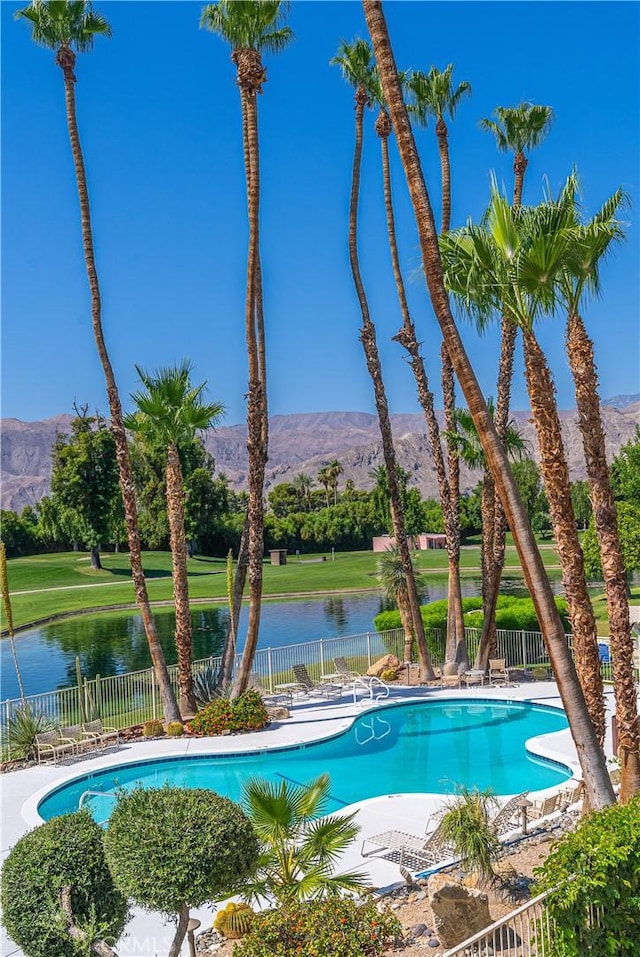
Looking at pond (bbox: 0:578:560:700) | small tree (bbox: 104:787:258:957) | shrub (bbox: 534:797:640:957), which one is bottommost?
pond (bbox: 0:578:560:700)

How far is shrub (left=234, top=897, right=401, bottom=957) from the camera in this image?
20.5 ft

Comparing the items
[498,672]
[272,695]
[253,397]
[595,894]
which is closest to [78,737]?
[272,695]

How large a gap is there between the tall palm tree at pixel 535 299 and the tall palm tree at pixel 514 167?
7906mm

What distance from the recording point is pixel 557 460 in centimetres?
1000

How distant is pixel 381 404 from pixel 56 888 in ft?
53.2

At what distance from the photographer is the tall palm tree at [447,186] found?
66.2 feet

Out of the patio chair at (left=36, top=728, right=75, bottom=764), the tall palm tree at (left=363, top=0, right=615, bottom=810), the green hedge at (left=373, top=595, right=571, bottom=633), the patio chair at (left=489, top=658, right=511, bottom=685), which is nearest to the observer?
the tall palm tree at (left=363, top=0, right=615, bottom=810)

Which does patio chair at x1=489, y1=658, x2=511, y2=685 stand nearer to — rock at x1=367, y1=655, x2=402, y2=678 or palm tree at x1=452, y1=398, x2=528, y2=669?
palm tree at x1=452, y1=398, x2=528, y2=669

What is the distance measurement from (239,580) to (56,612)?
89.8 ft

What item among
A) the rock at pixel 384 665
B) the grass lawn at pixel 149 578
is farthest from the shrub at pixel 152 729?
the grass lawn at pixel 149 578

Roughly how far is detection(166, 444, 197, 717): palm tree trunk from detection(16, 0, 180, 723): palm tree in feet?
1.84

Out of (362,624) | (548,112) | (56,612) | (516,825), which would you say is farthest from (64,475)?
(516,825)

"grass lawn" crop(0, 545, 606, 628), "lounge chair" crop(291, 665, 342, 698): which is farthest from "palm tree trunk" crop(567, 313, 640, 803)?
"grass lawn" crop(0, 545, 606, 628)

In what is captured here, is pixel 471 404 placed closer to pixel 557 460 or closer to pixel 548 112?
pixel 557 460
